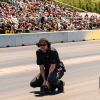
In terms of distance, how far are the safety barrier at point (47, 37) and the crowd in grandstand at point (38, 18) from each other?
7.11 feet

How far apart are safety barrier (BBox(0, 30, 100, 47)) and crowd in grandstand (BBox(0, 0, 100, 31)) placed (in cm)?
217

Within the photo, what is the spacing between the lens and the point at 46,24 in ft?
103

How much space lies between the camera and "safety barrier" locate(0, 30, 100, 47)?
80.6ft

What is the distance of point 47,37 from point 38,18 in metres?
4.15

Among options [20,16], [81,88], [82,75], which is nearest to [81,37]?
[20,16]

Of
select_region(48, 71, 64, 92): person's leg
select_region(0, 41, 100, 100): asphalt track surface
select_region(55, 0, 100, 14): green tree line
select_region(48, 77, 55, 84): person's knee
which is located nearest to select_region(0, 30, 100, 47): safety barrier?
select_region(0, 41, 100, 100): asphalt track surface

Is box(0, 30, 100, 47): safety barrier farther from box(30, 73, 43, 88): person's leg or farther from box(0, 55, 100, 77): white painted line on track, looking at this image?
box(30, 73, 43, 88): person's leg

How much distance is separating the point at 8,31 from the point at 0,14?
6.55 feet

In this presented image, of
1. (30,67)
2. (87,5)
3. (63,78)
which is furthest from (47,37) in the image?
(87,5)

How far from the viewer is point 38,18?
31375 millimetres

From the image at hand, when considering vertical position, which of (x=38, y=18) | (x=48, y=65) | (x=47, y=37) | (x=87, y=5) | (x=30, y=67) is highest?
(x=87, y=5)

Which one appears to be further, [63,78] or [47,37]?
[47,37]

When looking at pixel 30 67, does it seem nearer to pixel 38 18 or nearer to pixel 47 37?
pixel 47 37

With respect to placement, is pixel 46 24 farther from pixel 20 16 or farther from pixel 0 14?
pixel 0 14
